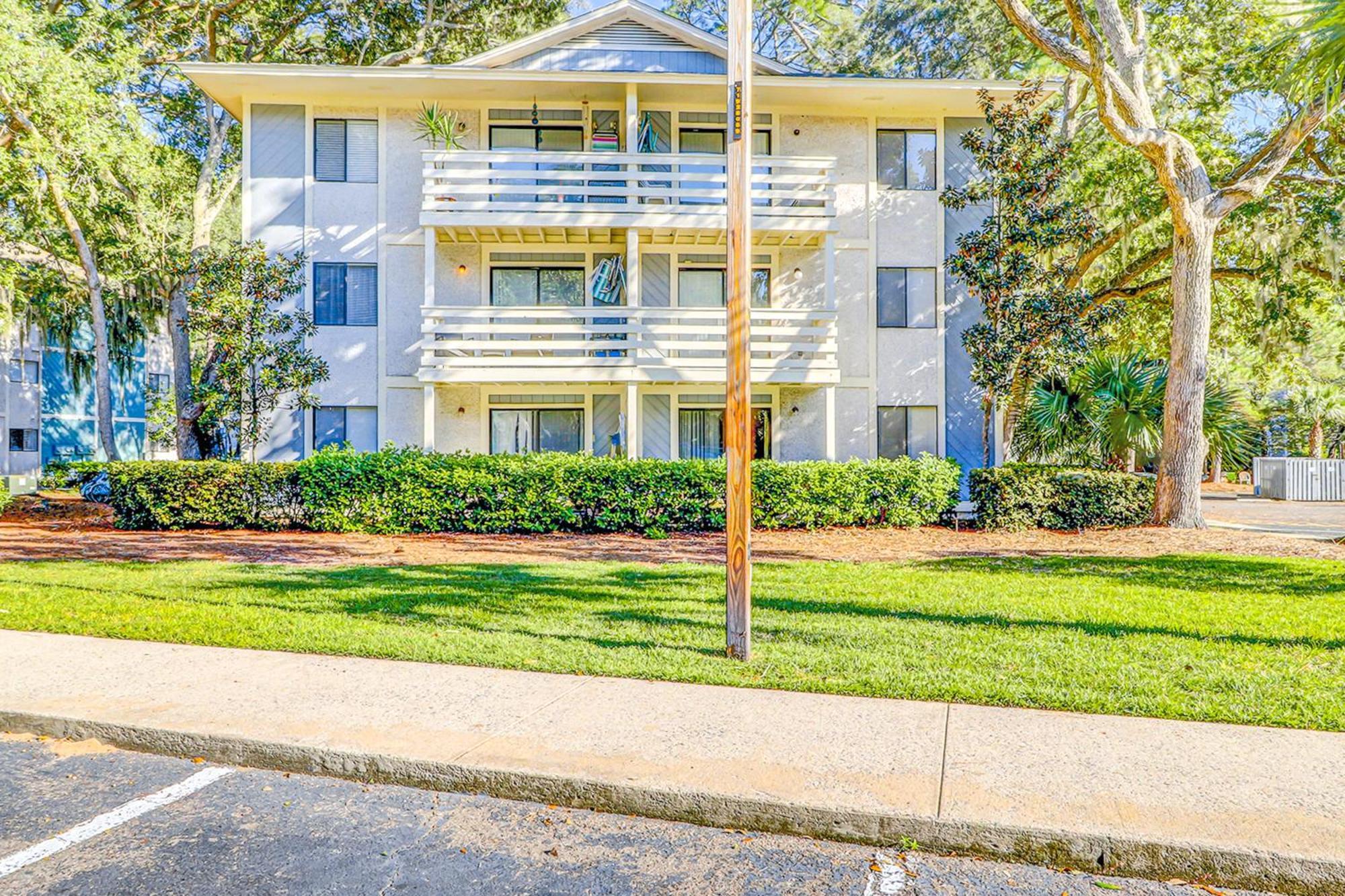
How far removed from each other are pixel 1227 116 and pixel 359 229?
17920 mm

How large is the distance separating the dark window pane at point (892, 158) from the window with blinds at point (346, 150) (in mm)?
10382

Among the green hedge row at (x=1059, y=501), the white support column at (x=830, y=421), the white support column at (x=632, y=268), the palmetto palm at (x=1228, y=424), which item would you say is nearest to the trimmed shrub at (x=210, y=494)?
the white support column at (x=632, y=268)

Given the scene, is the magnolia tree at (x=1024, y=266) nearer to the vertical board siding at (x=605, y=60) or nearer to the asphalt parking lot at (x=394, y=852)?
the vertical board siding at (x=605, y=60)

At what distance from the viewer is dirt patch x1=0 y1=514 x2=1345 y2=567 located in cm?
1125

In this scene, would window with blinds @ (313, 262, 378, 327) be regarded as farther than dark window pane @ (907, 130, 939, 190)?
No

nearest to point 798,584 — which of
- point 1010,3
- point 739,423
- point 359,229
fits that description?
point 739,423

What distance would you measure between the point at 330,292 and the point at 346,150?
9.60ft

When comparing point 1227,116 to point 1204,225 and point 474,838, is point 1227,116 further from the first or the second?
point 474,838

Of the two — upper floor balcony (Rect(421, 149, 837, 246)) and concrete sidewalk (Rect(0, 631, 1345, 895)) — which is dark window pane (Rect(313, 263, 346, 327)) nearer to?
upper floor balcony (Rect(421, 149, 837, 246))

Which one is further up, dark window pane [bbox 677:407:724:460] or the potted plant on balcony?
the potted plant on balcony

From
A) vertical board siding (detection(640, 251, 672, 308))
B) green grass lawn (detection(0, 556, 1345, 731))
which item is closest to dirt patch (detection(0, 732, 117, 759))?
green grass lawn (detection(0, 556, 1345, 731))

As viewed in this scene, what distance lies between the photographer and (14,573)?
9.80 meters

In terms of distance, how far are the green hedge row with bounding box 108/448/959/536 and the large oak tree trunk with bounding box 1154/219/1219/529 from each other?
388 cm

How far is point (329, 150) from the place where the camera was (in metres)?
18.1
